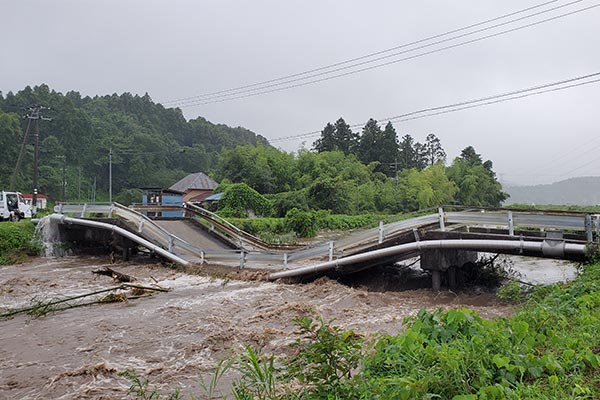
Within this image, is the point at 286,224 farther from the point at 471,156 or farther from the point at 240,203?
the point at 471,156

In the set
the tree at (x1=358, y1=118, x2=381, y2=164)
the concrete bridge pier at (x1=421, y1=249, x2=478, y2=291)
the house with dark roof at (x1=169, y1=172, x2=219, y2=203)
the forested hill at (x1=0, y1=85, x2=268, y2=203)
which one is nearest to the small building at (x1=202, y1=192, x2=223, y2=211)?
the house with dark roof at (x1=169, y1=172, x2=219, y2=203)

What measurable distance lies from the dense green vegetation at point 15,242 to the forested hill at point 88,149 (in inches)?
1689

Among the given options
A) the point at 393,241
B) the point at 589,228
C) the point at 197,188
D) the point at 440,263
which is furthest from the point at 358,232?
the point at 197,188

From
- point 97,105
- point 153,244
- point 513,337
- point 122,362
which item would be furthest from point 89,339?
point 97,105

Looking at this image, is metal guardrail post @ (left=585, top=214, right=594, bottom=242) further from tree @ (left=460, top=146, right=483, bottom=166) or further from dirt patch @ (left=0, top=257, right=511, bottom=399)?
tree @ (left=460, top=146, right=483, bottom=166)

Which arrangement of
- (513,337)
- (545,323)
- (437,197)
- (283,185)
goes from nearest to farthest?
(513,337) < (545,323) < (283,185) < (437,197)

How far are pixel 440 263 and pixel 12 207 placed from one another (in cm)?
2394

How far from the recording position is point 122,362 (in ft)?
23.1

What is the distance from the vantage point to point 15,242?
18750 mm

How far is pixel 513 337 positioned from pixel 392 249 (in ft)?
24.8

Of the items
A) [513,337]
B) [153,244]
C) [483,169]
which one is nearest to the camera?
[513,337]

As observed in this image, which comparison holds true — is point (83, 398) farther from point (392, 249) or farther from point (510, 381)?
point (392, 249)

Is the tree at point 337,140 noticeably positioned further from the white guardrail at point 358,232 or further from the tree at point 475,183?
the white guardrail at point 358,232

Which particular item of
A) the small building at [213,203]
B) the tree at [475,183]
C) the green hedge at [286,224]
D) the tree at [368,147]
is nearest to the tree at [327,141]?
the tree at [368,147]
